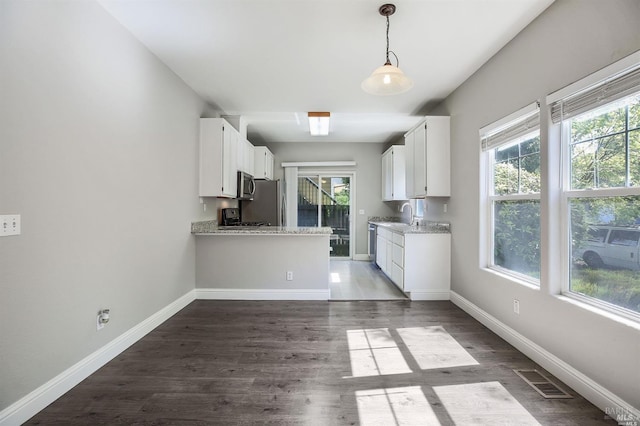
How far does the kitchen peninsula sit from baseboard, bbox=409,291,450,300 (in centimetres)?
114

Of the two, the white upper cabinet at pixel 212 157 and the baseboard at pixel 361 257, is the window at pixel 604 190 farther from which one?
the baseboard at pixel 361 257

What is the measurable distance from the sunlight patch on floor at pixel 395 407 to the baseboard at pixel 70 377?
185 cm

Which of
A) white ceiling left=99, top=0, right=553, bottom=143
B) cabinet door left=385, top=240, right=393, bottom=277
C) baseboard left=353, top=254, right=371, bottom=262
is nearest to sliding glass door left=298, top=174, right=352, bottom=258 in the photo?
baseboard left=353, top=254, right=371, bottom=262

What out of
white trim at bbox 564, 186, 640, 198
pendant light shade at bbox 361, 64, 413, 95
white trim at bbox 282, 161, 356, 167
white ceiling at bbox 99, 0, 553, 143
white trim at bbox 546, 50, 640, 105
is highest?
white ceiling at bbox 99, 0, 553, 143

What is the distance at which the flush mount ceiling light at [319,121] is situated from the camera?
424 centimetres

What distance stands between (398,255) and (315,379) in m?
2.43

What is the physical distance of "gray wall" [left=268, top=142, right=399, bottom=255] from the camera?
21.4 feet

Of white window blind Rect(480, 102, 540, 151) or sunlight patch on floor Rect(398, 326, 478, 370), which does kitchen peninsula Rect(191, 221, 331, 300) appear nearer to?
sunlight patch on floor Rect(398, 326, 478, 370)

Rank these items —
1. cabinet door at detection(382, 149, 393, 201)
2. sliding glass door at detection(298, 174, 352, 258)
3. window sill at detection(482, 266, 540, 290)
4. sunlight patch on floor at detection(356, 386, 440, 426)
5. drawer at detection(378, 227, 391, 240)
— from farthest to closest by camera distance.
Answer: sliding glass door at detection(298, 174, 352, 258) → cabinet door at detection(382, 149, 393, 201) → drawer at detection(378, 227, 391, 240) → window sill at detection(482, 266, 540, 290) → sunlight patch on floor at detection(356, 386, 440, 426)

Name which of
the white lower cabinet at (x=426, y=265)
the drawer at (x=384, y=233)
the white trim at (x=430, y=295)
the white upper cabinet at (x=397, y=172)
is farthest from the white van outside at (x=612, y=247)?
the white upper cabinet at (x=397, y=172)

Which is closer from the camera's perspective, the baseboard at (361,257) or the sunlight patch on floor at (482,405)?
the sunlight patch on floor at (482,405)

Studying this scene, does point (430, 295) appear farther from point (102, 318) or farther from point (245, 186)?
point (102, 318)

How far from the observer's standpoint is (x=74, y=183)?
6.18 feet

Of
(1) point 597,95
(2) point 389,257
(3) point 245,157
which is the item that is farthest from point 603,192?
(3) point 245,157
